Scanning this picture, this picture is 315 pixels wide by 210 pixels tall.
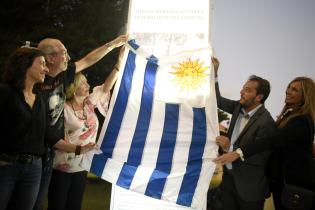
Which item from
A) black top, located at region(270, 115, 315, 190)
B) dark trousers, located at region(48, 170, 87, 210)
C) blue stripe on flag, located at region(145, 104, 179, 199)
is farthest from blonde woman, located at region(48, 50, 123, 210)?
black top, located at region(270, 115, 315, 190)

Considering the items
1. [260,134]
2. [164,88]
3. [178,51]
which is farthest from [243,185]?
[178,51]

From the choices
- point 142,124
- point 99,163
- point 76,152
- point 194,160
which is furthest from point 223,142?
point 76,152

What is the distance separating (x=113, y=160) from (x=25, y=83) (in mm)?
946

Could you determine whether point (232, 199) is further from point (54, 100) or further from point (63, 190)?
point (54, 100)

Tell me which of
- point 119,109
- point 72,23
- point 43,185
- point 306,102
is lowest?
point 43,185

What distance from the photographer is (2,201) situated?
2035 millimetres

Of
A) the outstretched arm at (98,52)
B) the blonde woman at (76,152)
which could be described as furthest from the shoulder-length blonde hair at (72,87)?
the outstretched arm at (98,52)

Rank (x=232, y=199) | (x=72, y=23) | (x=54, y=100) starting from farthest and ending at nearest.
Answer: (x=72, y=23), (x=232, y=199), (x=54, y=100)

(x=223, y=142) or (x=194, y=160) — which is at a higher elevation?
(x=223, y=142)

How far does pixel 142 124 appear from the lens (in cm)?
276

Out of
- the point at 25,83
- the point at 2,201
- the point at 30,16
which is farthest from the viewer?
the point at 30,16

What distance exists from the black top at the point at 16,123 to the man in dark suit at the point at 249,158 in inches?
52.4

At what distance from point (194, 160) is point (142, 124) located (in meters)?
0.50

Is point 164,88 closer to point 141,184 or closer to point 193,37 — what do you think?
point 193,37
